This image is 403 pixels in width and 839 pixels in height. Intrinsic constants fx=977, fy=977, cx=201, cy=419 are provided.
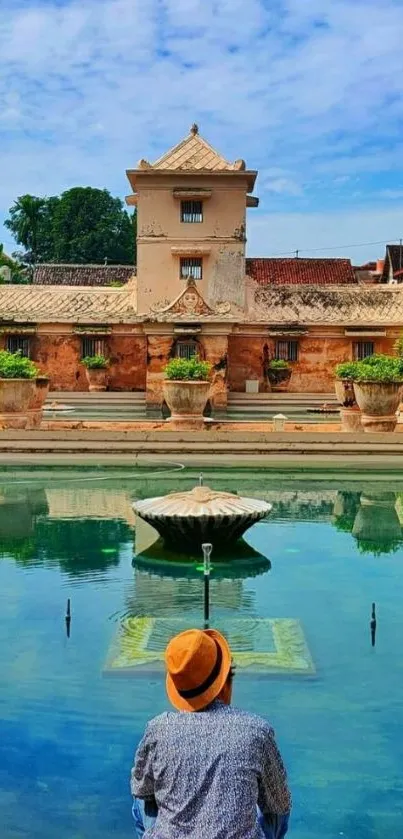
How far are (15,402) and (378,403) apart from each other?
6.77m

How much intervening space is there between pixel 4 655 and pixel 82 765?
5.81 ft

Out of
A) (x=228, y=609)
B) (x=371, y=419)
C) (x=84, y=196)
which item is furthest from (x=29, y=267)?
(x=228, y=609)

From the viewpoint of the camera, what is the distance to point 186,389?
62.3 ft

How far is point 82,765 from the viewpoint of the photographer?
4.76m

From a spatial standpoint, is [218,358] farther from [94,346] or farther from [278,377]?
[94,346]

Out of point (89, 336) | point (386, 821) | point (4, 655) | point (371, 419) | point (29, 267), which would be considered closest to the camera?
point (386, 821)

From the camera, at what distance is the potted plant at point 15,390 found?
707 inches

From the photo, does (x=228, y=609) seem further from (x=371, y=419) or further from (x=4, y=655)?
(x=371, y=419)

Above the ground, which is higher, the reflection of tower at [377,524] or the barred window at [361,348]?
the barred window at [361,348]

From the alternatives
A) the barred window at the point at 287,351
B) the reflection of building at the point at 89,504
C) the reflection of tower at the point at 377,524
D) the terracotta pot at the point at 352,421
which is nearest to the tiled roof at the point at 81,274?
the barred window at the point at 287,351

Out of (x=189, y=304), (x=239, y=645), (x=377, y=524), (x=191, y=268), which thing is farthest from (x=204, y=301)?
(x=239, y=645)

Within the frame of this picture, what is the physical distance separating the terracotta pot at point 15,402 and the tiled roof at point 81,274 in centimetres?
3052

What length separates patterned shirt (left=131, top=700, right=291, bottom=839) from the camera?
2902mm

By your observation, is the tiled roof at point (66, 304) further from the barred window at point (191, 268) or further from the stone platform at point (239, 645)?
the stone platform at point (239, 645)
